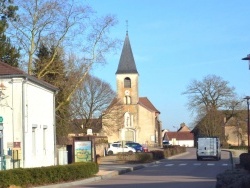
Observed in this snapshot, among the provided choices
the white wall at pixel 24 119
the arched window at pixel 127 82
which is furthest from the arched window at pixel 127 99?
the white wall at pixel 24 119

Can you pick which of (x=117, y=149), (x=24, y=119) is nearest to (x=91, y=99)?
(x=117, y=149)

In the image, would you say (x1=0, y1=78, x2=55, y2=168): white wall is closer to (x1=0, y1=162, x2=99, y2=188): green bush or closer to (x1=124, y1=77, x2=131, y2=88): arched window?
(x1=0, y1=162, x2=99, y2=188): green bush

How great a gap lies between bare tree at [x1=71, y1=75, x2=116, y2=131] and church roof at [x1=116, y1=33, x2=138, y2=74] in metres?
21.9

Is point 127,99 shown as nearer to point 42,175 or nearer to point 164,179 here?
point 164,179

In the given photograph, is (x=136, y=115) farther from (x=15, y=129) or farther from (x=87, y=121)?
(x=15, y=129)

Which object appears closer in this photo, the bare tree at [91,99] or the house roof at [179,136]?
the bare tree at [91,99]

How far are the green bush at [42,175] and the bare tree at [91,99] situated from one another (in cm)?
5208

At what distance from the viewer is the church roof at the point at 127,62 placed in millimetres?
108562

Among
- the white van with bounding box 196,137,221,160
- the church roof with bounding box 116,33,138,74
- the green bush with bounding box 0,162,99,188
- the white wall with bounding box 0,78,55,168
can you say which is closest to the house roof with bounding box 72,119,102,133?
the church roof with bounding box 116,33,138,74

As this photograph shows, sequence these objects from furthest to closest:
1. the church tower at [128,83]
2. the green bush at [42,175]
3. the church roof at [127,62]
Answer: the church roof at [127,62], the church tower at [128,83], the green bush at [42,175]

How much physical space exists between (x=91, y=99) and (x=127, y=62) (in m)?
27.4

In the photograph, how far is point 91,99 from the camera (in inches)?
3282

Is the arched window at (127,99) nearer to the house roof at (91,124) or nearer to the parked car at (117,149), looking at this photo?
the house roof at (91,124)

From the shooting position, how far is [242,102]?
10338cm
